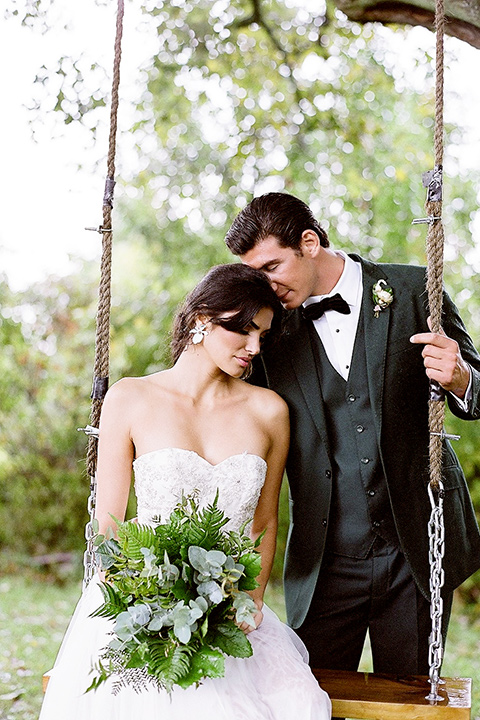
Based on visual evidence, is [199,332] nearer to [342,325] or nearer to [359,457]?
[342,325]

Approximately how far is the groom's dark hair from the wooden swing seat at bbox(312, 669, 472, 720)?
56.5 inches

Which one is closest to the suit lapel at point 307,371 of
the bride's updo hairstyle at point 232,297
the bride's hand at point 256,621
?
the bride's updo hairstyle at point 232,297

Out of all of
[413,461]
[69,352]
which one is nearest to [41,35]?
[413,461]

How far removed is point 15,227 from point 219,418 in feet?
21.6

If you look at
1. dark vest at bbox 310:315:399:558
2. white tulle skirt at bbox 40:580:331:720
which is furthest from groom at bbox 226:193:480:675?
white tulle skirt at bbox 40:580:331:720

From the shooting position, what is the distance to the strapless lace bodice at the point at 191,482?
2.73 metres

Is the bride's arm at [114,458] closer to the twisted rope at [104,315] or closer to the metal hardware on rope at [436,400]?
the twisted rope at [104,315]

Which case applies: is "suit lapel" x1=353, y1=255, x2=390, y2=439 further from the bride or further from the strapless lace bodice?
the strapless lace bodice

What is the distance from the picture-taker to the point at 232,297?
2.79m

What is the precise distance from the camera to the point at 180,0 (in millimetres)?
5922

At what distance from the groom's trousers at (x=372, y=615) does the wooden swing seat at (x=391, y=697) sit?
208mm

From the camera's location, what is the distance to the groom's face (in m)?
2.96

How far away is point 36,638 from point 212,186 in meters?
4.12

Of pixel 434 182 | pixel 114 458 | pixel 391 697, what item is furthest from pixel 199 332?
pixel 391 697
